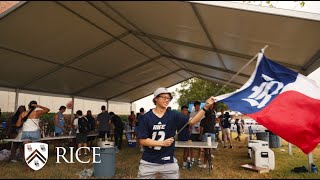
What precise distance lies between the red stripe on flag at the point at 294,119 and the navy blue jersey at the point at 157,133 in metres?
1.17

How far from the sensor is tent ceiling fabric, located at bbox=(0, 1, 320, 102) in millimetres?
5844

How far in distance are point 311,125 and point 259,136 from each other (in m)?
8.62

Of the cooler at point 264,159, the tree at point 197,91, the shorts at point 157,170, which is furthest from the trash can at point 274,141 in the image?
the tree at point 197,91

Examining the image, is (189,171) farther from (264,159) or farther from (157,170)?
(157,170)

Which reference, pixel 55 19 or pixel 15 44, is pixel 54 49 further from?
pixel 55 19

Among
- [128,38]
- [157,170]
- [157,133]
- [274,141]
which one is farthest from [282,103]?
[274,141]

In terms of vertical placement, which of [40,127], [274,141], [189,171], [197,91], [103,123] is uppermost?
[197,91]

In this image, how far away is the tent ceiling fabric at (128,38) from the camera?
5844 millimetres

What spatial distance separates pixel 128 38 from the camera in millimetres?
9266

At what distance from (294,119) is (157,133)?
1.90 m

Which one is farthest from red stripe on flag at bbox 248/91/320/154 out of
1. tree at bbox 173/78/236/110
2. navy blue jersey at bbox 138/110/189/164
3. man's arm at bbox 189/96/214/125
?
tree at bbox 173/78/236/110

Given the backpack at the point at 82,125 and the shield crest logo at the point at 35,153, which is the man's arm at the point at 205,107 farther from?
the backpack at the point at 82,125

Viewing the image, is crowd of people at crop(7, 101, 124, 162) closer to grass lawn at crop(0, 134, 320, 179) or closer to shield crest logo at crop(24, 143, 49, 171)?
grass lawn at crop(0, 134, 320, 179)

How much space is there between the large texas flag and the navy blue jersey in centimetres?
72
